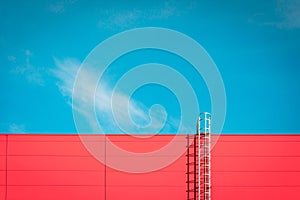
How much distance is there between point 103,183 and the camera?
882 inches

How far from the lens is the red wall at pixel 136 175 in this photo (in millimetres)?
22219

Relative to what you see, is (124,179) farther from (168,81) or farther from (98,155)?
(168,81)

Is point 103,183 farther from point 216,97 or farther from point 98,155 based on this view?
point 216,97

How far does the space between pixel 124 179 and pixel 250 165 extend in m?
5.96

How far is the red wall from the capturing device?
2222cm

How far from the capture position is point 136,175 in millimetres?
22359

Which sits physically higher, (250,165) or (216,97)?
A: (216,97)

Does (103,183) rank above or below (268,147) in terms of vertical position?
below

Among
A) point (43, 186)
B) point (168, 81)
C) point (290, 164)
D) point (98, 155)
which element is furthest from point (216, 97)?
point (43, 186)

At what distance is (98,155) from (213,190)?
558 centimetres

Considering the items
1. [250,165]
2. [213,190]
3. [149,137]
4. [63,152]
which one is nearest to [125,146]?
[149,137]

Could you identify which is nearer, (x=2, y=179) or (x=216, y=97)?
(x=2, y=179)

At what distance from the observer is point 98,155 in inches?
885

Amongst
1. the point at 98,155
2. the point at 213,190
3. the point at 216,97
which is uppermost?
the point at 216,97
